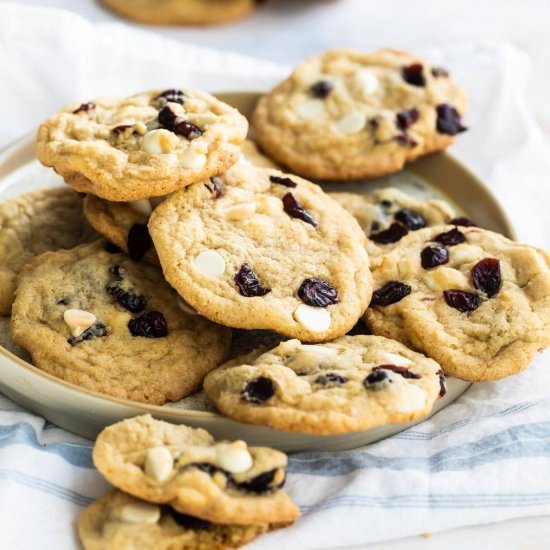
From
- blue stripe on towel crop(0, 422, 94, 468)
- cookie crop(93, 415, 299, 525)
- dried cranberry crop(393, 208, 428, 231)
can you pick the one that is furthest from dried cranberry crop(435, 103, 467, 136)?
blue stripe on towel crop(0, 422, 94, 468)

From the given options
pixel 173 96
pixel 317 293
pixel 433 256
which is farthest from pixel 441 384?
pixel 173 96

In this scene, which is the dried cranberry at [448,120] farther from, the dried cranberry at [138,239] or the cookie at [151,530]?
the cookie at [151,530]

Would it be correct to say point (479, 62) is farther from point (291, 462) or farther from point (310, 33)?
point (291, 462)

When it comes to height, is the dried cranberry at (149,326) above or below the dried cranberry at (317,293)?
below

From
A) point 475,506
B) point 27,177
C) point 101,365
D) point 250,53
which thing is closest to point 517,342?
point 475,506

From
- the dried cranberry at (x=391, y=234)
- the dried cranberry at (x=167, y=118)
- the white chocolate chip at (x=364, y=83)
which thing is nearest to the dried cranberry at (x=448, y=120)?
the white chocolate chip at (x=364, y=83)

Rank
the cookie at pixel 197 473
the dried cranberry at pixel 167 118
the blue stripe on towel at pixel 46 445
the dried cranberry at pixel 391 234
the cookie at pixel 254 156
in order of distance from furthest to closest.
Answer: the cookie at pixel 254 156
the dried cranberry at pixel 391 234
the dried cranberry at pixel 167 118
the blue stripe on towel at pixel 46 445
the cookie at pixel 197 473

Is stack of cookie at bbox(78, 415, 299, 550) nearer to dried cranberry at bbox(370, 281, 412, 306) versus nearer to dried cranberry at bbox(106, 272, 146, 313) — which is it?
dried cranberry at bbox(106, 272, 146, 313)

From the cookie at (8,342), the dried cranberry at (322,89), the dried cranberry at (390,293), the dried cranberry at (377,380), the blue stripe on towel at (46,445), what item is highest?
the dried cranberry at (322,89)
